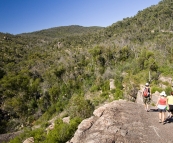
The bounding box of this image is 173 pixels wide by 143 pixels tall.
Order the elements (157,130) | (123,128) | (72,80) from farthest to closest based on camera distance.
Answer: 1. (72,80)
2. (123,128)
3. (157,130)

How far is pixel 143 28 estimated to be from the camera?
7769 cm

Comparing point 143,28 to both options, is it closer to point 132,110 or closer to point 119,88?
point 119,88

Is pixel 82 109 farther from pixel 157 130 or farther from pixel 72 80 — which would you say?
pixel 72 80

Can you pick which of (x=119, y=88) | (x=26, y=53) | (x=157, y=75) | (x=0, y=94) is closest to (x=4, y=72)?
(x=0, y=94)

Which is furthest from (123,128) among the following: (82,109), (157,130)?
(82,109)

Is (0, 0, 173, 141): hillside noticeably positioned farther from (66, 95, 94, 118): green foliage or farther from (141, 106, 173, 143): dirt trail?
(141, 106, 173, 143): dirt trail

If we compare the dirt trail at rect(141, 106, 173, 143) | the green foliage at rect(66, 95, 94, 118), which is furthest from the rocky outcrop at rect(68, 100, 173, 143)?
the green foliage at rect(66, 95, 94, 118)

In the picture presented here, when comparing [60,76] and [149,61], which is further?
[60,76]

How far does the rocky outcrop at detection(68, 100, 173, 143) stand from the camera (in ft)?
28.6

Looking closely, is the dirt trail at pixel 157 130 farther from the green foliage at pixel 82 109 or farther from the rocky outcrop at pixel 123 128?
the green foliage at pixel 82 109

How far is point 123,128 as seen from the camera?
9.66 metres

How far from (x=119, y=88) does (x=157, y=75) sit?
27.0ft

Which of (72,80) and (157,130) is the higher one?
(157,130)

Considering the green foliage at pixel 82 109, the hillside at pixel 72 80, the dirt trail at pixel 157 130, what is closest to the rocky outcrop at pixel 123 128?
the dirt trail at pixel 157 130
